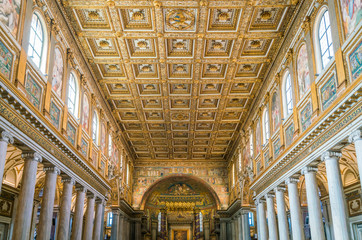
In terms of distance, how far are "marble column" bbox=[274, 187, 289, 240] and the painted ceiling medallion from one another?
31.7 ft

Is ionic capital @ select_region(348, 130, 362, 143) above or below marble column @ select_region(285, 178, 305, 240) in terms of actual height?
above

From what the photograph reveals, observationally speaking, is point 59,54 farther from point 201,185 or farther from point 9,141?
point 201,185

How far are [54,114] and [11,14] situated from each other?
16.5 feet

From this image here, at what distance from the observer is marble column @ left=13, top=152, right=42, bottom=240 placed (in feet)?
41.7

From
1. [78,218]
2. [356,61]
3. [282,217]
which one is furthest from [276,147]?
[78,218]

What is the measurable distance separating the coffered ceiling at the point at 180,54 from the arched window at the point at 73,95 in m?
1.73

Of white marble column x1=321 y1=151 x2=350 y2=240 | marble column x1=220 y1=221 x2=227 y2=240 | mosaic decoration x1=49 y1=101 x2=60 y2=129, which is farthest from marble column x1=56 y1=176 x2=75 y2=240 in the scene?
marble column x1=220 y1=221 x2=227 y2=240

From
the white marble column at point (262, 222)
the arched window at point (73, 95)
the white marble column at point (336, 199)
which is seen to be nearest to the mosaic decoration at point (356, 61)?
the white marble column at point (336, 199)

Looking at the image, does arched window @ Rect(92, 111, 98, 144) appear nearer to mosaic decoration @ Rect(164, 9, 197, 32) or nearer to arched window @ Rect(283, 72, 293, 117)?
mosaic decoration @ Rect(164, 9, 197, 32)

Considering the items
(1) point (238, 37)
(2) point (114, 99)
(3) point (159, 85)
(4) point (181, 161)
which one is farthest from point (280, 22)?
(4) point (181, 161)

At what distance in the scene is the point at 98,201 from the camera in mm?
24766

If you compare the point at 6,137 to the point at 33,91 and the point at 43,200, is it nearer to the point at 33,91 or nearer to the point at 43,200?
the point at 33,91

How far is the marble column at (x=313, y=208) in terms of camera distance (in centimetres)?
1503

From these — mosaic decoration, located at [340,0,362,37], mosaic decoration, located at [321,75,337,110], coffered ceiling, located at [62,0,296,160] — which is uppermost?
coffered ceiling, located at [62,0,296,160]
